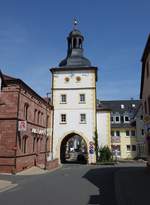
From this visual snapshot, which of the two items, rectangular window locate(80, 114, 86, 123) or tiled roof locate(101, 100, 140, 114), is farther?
tiled roof locate(101, 100, 140, 114)

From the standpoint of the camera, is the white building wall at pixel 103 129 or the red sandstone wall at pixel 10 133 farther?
the white building wall at pixel 103 129

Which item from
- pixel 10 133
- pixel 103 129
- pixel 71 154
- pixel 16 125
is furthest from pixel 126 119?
pixel 10 133

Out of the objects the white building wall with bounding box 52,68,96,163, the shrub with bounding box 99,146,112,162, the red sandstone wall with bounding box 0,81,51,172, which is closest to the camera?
the red sandstone wall with bounding box 0,81,51,172

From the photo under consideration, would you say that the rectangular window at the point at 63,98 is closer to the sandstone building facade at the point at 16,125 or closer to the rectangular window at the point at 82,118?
the rectangular window at the point at 82,118

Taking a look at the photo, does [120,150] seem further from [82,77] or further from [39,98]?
[39,98]

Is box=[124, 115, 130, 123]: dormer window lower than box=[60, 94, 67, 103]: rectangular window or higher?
lower

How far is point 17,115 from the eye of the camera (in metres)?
26.0

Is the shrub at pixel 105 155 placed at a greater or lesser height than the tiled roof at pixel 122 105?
lesser

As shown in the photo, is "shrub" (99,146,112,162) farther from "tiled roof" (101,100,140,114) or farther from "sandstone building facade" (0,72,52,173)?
"tiled roof" (101,100,140,114)

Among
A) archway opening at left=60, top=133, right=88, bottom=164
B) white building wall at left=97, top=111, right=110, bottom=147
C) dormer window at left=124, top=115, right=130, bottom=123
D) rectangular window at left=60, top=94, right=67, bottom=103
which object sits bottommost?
archway opening at left=60, top=133, right=88, bottom=164

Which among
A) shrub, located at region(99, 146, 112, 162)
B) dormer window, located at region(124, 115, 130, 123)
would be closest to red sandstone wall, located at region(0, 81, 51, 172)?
shrub, located at region(99, 146, 112, 162)

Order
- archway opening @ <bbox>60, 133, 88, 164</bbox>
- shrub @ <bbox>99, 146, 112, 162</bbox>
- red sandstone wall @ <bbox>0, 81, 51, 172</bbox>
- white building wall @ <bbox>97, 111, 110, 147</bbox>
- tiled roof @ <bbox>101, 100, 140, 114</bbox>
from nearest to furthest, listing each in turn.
Result: red sandstone wall @ <bbox>0, 81, 51, 172</bbox> → shrub @ <bbox>99, 146, 112, 162</bbox> → white building wall @ <bbox>97, 111, 110, 147</bbox> → archway opening @ <bbox>60, 133, 88, 164</bbox> → tiled roof @ <bbox>101, 100, 140, 114</bbox>

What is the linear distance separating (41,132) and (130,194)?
936 inches

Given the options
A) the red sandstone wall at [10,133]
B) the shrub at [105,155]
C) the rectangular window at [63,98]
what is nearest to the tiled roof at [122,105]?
the rectangular window at [63,98]
